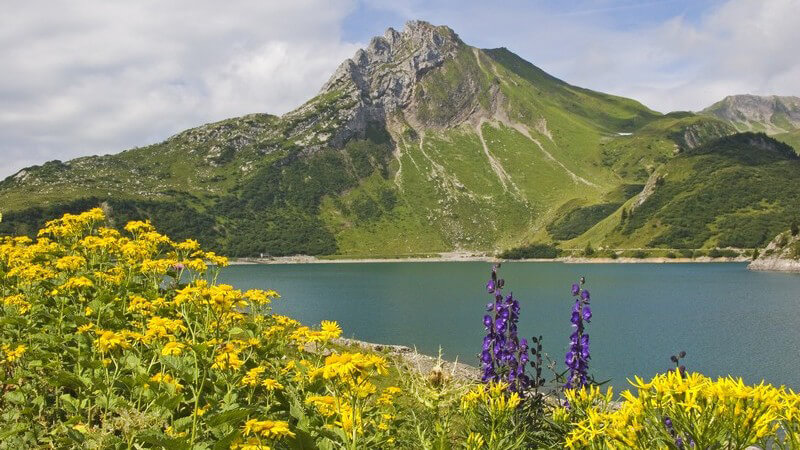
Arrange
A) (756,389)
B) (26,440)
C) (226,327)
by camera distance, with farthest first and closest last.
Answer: (226,327), (26,440), (756,389)

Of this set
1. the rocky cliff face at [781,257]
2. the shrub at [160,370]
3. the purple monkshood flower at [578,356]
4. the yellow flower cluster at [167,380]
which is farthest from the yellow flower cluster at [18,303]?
the rocky cliff face at [781,257]

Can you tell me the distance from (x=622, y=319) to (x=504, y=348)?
7428 cm

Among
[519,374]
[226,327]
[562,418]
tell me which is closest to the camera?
[562,418]

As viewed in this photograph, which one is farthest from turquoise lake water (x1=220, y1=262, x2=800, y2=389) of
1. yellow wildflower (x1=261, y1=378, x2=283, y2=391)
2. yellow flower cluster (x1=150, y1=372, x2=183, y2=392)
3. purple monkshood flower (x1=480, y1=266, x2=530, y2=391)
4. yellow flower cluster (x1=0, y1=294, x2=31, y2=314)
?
yellow flower cluster (x1=150, y1=372, x2=183, y2=392)

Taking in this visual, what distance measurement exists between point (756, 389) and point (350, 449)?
3414 millimetres

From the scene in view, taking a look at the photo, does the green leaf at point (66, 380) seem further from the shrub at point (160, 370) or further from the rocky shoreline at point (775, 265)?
the rocky shoreline at point (775, 265)

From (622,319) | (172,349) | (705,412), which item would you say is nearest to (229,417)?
(172,349)

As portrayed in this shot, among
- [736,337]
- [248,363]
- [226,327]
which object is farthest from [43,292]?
[736,337]

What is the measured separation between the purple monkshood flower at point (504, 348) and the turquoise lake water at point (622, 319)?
72.0 ft

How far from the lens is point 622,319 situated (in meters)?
75.8

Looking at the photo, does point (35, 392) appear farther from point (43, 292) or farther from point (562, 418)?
point (562, 418)

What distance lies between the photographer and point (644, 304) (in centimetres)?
9194

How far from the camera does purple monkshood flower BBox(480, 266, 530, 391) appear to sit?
9.64 metres

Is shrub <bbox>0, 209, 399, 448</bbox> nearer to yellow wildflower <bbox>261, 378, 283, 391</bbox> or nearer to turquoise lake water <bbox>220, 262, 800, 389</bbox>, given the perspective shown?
yellow wildflower <bbox>261, 378, 283, 391</bbox>
